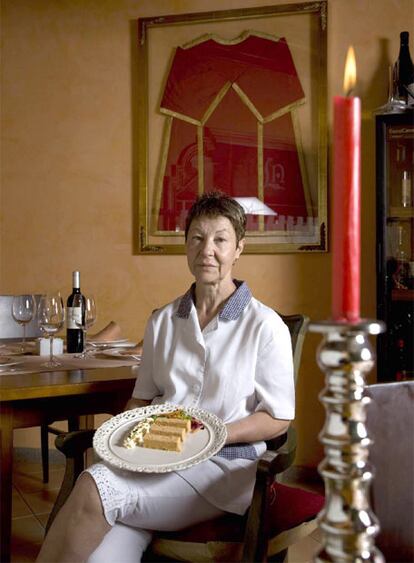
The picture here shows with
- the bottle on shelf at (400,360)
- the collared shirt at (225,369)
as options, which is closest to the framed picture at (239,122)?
the bottle on shelf at (400,360)

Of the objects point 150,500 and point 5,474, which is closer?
point 150,500

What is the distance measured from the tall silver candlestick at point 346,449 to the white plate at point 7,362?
1.84 meters

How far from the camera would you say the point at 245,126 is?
358 centimetres

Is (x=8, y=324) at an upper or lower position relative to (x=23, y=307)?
lower

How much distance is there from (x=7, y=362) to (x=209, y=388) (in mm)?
854

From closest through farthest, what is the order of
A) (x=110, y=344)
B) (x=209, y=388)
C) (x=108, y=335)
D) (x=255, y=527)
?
(x=255, y=527)
(x=209, y=388)
(x=110, y=344)
(x=108, y=335)

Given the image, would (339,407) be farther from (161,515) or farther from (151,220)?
(151,220)

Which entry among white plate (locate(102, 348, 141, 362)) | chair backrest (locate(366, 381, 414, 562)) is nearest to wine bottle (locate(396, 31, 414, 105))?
white plate (locate(102, 348, 141, 362))

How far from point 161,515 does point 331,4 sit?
287cm

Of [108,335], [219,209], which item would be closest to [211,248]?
[219,209]

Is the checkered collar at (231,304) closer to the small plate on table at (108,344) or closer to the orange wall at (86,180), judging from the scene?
the small plate on table at (108,344)

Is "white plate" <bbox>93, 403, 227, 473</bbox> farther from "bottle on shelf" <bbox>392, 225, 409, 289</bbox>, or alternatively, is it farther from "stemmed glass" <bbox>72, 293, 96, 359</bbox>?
"bottle on shelf" <bbox>392, 225, 409, 289</bbox>

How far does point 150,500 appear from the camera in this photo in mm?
1520

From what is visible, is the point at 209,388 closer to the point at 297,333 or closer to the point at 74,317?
the point at 297,333
